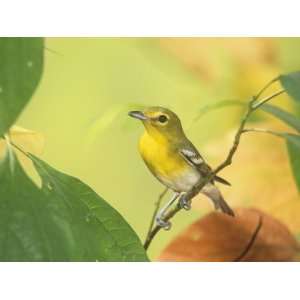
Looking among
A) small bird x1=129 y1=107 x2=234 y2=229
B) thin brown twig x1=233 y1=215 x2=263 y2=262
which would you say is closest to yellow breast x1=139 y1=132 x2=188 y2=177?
small bird x1=129 y1=107 x2=234 y2=229

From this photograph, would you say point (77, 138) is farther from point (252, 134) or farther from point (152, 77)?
point (252, 134)

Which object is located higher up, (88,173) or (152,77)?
(152,77)

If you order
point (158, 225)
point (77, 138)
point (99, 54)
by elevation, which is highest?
point (99, 54)

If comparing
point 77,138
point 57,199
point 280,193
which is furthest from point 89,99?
point 280,193

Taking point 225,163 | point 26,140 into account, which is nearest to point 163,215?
point 225,163

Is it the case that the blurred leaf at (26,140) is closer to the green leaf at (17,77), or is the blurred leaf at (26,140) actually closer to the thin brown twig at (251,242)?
the green leaf at (17,77)

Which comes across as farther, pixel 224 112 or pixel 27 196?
pixel 224 112

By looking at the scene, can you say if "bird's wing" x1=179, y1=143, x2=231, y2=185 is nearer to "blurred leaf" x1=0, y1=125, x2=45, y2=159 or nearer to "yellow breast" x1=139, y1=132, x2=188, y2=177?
"yellow breast" x1=139, y1=132, x2=188, y2=177
